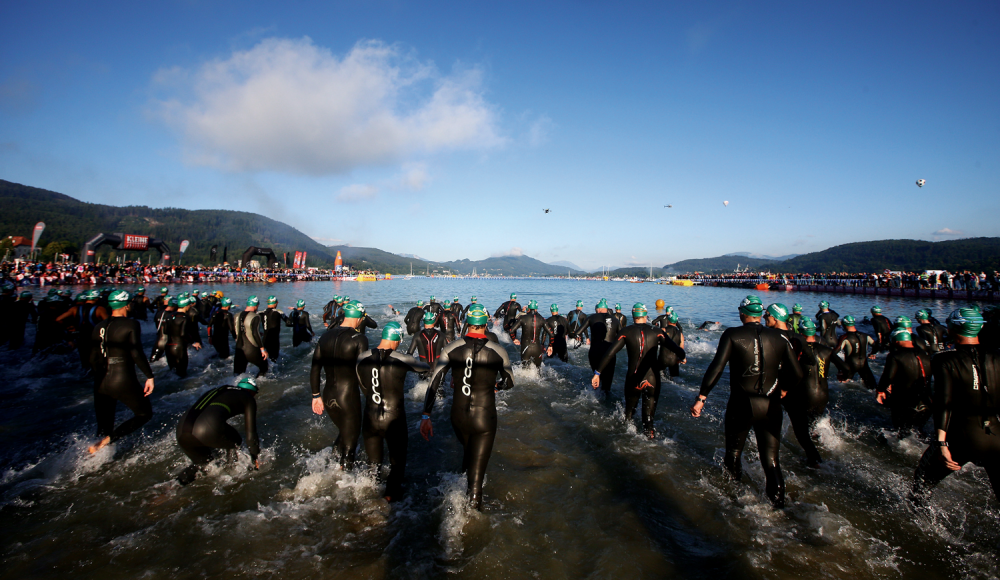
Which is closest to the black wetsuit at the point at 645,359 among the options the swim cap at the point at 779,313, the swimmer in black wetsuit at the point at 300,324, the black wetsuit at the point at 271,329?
the swim cap at the point at 779,313

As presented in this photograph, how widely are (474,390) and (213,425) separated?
3173 mm

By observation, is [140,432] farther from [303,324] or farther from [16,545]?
[303,324]

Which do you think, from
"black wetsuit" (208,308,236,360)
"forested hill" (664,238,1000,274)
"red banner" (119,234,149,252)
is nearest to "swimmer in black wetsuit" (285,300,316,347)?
"black wetsuit" (208,308,236,360)

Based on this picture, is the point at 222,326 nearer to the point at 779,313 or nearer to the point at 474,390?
the point at 474,390

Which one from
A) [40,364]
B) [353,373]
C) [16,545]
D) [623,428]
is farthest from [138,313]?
[623,428]

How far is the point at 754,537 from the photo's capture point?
4.44 metres

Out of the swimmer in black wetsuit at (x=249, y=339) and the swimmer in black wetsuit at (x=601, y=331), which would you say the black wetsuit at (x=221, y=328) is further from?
the swimmer in black wetsuit at (x=601, y=331)

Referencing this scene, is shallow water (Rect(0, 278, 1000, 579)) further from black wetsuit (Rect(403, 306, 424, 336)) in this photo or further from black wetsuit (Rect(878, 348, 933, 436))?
black wetsuit (Rect(403, 306, 424, 336))

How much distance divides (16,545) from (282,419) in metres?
4.13

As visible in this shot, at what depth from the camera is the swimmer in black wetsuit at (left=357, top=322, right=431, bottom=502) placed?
15.4 feet

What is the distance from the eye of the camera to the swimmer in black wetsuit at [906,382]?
6.53 metres

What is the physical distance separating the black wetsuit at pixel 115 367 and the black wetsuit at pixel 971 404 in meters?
9.37

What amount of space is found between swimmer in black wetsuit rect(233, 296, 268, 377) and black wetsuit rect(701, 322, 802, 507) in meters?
9.87

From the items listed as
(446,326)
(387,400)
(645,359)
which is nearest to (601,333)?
(645,359)
